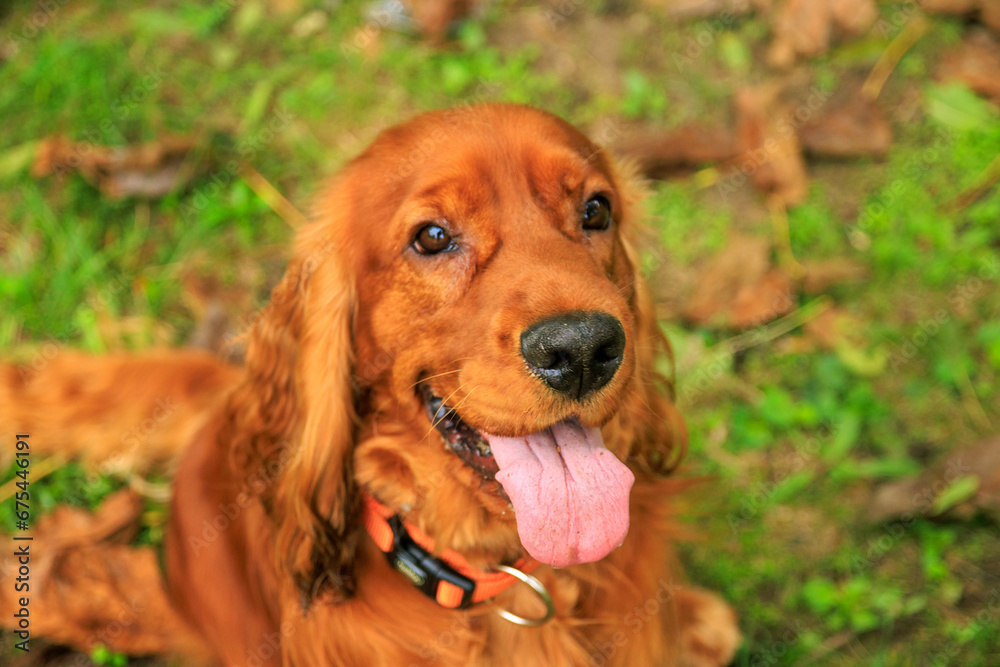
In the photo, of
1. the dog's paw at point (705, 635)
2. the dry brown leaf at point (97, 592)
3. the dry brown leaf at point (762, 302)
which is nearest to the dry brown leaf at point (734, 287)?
the dry brown leaf at point (762, 302)

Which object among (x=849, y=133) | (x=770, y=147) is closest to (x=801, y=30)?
(x=849, y=133)

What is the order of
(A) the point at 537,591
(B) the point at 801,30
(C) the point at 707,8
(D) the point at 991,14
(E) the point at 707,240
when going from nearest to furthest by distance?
(A) the point at 537,591 < (E) the point at 707,240 < (D) the point at 991,14 < (B) the point at 801,30 < (C) the point at 707,8

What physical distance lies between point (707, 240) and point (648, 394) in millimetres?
1533

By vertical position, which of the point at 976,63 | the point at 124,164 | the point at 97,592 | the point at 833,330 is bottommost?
the point at 97,592

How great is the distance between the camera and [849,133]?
12.6 feet

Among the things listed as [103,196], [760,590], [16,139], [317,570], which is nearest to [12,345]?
[103,196]

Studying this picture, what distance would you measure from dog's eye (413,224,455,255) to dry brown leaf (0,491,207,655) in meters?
1.77

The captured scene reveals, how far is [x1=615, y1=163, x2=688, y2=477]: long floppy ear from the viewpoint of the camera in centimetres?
245

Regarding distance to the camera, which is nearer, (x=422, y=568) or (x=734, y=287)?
(x=422, y=568)

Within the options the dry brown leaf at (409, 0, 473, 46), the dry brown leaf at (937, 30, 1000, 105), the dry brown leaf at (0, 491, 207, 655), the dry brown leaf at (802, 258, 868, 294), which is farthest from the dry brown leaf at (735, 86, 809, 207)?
the dry brown leaf at (0, 491, 207, 655)

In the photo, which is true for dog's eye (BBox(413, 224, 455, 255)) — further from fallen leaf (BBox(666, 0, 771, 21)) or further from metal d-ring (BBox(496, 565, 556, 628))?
fallen leaf (BBox(666, 0, 771, 21))

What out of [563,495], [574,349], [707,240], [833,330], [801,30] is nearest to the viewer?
[574,349]

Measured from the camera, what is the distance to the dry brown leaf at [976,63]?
153 inches

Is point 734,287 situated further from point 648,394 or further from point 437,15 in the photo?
point 437,15
